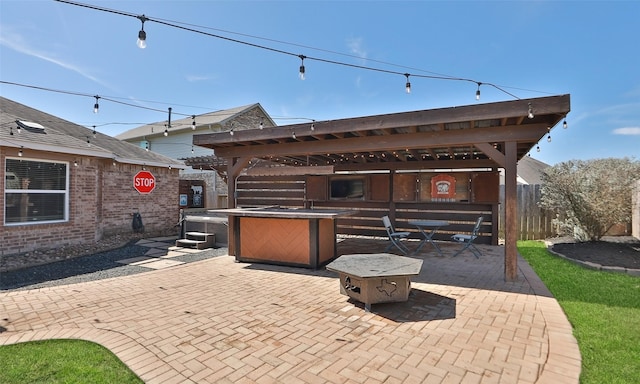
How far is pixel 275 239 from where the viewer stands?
620 cm

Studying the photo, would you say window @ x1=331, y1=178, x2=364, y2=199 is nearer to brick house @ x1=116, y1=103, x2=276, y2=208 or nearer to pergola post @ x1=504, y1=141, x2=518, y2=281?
pergola post @ x1=504, y1=141, x2=518, y2=281

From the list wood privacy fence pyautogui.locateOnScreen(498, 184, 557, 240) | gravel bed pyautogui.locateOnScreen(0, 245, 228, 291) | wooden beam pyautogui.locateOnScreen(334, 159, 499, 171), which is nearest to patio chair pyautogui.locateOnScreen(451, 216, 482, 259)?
wooden beam pyautogui.locateOnScreen(334, 159, 499, 171)

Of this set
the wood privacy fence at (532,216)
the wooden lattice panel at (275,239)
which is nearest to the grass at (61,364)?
the wooden lattice panel at (275,239)

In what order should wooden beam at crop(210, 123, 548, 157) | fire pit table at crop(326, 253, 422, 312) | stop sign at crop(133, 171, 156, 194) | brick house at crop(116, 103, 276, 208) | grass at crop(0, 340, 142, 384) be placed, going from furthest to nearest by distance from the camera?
brick house at crop(116, 103, 276, 208)
stop sign at crop(133, 171, 156, 194)
wooden beam at crop(210, 123, 548, 157)
fire pit table at crop(326, 253, 422, 312)
grass at crop(0, 340, 142, 384)

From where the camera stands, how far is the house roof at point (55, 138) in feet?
22.1

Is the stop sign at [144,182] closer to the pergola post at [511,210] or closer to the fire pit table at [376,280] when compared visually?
the fire pit table at [376,280]

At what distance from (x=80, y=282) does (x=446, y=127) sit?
6677mm

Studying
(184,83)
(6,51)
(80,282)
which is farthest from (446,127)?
(184,83)

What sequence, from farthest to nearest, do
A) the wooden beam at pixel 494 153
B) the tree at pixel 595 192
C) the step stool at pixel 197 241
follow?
the step stool at pixel 197 241 < the tree at pixel 595 192 < the wooden beam at pixel 494 153

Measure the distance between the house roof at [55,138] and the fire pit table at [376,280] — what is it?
24.0 feet

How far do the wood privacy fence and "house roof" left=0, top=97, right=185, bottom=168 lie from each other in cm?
1173

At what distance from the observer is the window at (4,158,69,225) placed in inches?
265

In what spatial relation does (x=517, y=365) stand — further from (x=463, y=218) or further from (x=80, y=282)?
(x=463, y=218)

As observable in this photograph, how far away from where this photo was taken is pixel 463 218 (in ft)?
30.5
